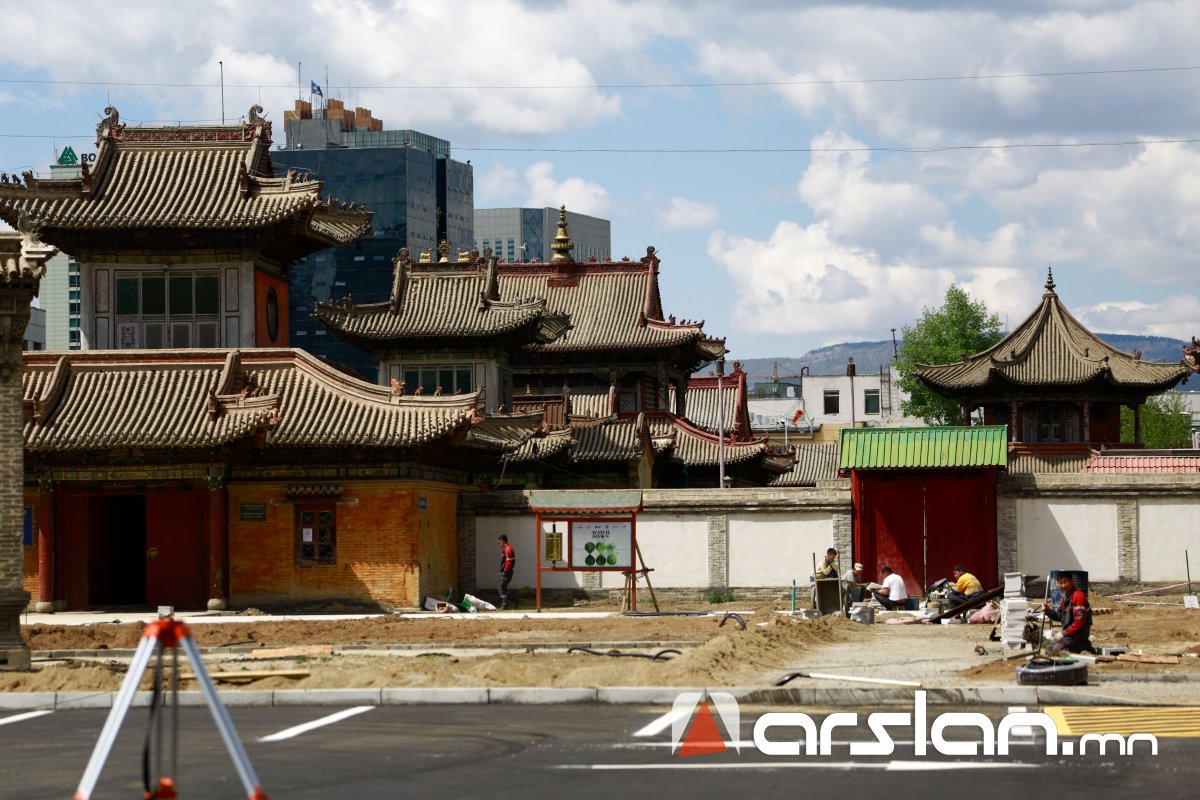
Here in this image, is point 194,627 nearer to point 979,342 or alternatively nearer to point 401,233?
point 979,342

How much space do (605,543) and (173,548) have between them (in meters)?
10.6

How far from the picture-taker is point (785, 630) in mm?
26234

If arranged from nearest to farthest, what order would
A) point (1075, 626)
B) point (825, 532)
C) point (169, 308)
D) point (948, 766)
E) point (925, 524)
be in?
1. point (948, 766)
2. point (1075, 626)
3. point (925, 524)
4. point (825, 532)
5. point (169, 308)

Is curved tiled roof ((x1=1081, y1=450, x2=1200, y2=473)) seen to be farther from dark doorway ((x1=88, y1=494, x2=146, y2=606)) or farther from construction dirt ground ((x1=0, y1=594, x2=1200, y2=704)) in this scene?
dark doorway ((x1=88, y1=494, x2=146, y2=606))

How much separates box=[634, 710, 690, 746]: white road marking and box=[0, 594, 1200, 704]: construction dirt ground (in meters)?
1.71

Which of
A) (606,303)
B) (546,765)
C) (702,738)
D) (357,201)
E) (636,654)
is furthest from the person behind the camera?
(357,201)

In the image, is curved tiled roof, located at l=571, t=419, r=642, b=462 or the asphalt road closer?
the asphalt road

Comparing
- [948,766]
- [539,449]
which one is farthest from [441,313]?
[948,766]

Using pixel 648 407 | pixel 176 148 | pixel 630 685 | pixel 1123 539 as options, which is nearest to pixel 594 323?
pixel 648 407

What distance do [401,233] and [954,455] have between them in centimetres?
13087

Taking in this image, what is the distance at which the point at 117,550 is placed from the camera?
42.4 m

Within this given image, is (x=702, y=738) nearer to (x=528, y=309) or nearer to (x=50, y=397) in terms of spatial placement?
(x=50, y=397)

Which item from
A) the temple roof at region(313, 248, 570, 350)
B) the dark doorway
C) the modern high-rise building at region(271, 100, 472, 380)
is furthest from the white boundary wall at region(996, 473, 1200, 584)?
the modern high-rise building at region(271, 100, 472, 380)

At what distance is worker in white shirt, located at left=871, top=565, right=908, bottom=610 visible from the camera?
36.1 meters
